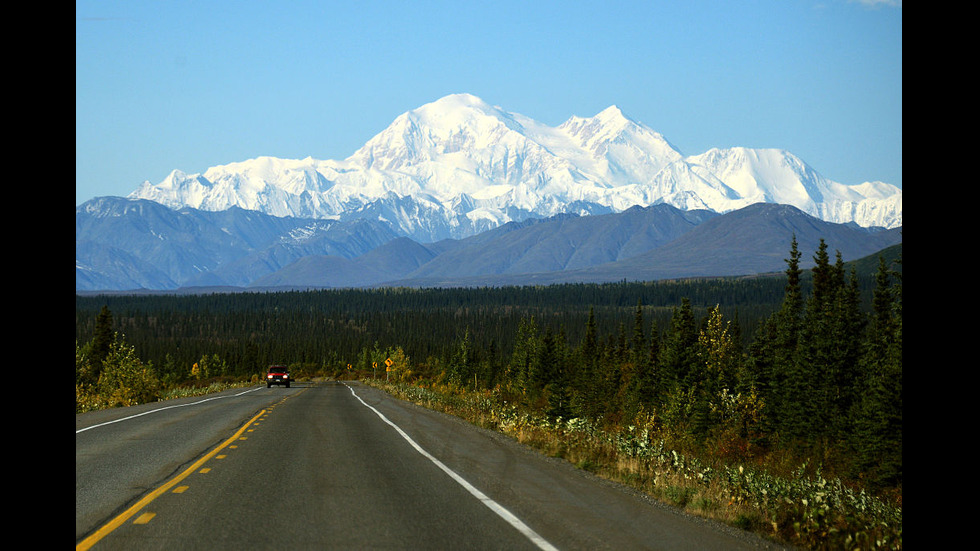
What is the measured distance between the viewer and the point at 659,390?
64.2m

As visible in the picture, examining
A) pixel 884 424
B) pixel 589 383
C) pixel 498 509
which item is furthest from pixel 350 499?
pixel 589 383

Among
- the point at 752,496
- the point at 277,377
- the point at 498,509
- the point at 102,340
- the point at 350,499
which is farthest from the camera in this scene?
the point at 102,340

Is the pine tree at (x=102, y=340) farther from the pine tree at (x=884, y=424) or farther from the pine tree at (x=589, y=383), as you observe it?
A: the pine tree at (x=884, y=424)

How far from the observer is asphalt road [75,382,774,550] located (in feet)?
30.0

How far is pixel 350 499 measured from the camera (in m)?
11.6

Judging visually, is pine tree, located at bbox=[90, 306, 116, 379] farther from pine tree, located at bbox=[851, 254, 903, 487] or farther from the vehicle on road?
pine tree, located at bbox=[851, 254, 903, 487]

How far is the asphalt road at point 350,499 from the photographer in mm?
9133

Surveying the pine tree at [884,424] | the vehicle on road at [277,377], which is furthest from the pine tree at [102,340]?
the pine tree at [884,424]

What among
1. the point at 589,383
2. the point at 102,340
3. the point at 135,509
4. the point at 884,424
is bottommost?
the point at 589,383

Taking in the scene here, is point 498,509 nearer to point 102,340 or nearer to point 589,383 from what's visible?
point 589,383

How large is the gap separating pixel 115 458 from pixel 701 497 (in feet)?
33.7

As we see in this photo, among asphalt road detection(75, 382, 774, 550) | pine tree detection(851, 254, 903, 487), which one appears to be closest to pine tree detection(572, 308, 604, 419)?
pine tree detection(851, 254, 903, 487)
